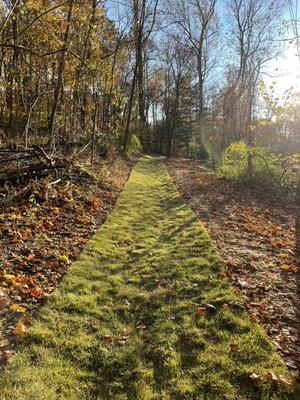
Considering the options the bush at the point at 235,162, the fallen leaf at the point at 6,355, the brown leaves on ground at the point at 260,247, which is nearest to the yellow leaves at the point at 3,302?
the fallen leaf at the point at 6,355

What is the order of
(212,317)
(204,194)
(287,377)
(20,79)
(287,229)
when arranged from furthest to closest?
(20,79) < (204,194) < (287,229) < (212,317) < (287,377)

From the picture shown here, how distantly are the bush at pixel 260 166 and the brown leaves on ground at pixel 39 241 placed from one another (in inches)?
278

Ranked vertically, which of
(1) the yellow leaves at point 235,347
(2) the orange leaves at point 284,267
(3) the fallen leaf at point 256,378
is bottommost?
(3) the fallen leaf at point 256,378

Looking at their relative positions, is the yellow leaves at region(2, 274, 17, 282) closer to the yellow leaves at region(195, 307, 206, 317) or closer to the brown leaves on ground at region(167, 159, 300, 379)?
the yellow leaves at region(195, 307, 206, 317)

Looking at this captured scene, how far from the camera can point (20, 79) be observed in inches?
562

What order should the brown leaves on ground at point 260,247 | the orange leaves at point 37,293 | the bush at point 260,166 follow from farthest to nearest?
the bush at point 260,166, the orange leaves at point 37,293, the brown leaves on ground at point 260,247

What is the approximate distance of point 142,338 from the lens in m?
4.33

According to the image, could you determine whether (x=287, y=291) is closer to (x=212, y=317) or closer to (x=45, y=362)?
(x=212, y=317)

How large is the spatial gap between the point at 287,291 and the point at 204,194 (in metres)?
7.91

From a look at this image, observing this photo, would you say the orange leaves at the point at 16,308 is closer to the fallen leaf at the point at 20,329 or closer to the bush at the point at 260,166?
the fallen leaf at the point at 20,329

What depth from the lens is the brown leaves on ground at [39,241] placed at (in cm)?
457

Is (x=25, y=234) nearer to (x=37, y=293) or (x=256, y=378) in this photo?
(x=37, y=293)

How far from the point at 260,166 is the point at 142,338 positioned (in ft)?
42.6

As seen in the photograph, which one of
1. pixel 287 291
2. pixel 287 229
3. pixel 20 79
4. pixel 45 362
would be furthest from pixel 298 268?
pixel 20 79
